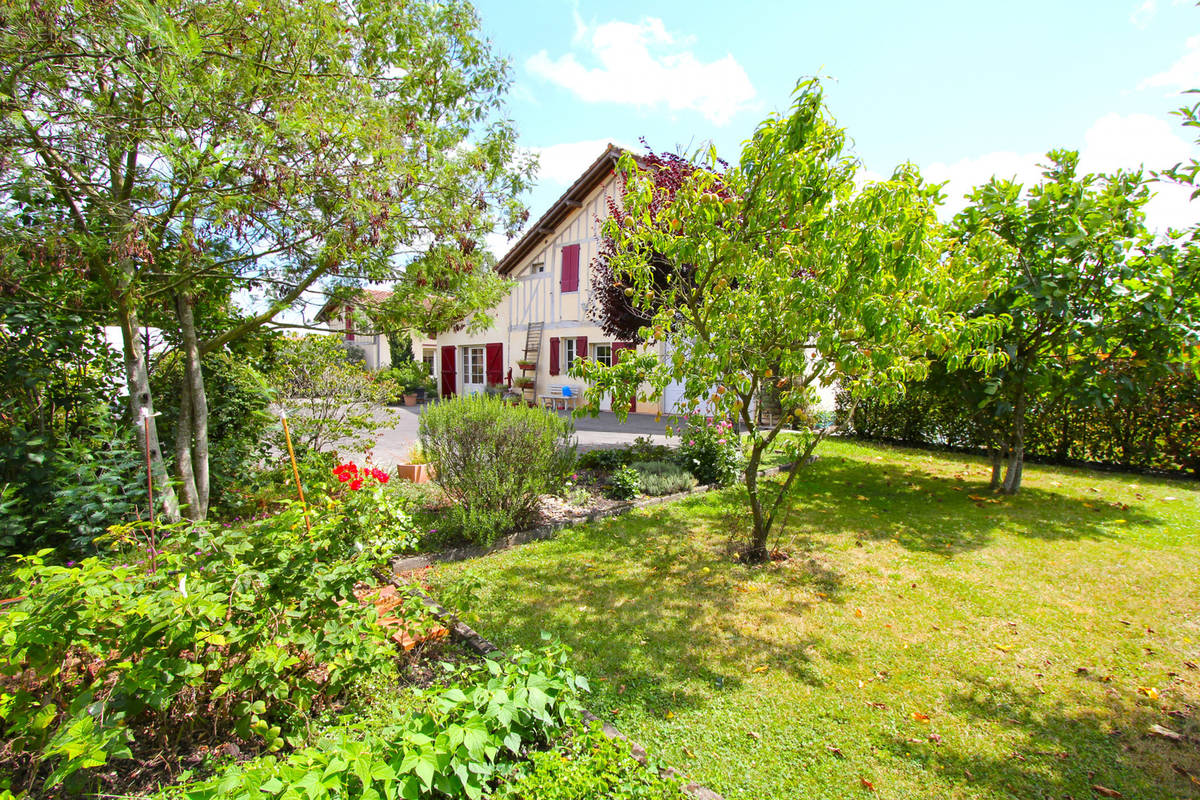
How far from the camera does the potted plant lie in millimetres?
7133

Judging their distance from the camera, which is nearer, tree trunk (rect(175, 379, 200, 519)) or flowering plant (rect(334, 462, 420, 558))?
flowering plant (rect(334, 462, 420, 558))

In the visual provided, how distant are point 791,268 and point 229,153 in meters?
3.86

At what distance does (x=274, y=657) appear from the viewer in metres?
2.04

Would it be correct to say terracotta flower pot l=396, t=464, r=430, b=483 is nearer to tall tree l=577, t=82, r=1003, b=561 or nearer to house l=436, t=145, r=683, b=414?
tall tree l=577, t=82, r=1003, b=561

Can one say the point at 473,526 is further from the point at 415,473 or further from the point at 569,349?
the point at 569,349

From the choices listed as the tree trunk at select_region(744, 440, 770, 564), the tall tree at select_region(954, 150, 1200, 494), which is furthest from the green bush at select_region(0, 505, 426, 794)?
the tall tree at select_region(954, 150, 1200, 494)

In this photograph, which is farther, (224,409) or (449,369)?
(449,369)

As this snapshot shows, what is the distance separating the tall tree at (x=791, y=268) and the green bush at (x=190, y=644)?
8.14ft

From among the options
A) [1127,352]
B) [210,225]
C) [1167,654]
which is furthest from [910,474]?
[210,225]

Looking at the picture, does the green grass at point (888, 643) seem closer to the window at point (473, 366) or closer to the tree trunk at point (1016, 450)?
the tree trunk at point (1016, 450)

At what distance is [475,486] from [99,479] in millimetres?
2753

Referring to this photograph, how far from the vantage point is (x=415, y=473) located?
7137 mm

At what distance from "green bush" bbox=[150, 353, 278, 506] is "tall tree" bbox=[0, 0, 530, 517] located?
1.22ft

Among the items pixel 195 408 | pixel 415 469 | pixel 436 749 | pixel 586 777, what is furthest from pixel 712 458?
pixel 436 749
